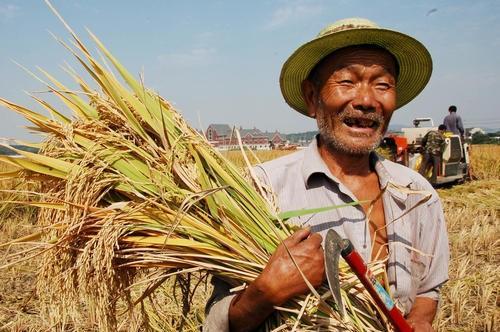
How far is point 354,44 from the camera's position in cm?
187

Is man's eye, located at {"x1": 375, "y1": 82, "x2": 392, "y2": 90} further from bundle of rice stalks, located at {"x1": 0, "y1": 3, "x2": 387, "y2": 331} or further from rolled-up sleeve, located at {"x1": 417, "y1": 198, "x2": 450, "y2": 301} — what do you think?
bundle of rice stalks, located at {"x1": 0, "y1": 3, "x2": 387, "y2": 331}

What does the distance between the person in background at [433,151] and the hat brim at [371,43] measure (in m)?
6.89

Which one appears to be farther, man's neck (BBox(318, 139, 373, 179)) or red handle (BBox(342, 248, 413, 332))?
man's neck (BBox(318, 139, 373, 179))

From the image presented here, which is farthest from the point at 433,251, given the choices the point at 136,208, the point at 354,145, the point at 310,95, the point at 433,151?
the point at 433,151

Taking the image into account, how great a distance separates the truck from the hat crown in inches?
288

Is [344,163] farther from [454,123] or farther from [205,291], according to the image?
[454,123]

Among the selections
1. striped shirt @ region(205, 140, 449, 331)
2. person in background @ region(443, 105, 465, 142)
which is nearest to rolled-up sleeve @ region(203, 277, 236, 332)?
striped shirt @ region(205, 140, 449, 331)

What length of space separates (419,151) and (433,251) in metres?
7.83

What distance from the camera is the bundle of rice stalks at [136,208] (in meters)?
1.39

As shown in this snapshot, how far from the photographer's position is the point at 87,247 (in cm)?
134

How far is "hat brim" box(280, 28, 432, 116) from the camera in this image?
183cm

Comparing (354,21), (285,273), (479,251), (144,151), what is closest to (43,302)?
(144,151)

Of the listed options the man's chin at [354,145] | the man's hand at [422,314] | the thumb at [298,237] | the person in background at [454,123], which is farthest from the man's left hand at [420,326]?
the person in background at [454,123]

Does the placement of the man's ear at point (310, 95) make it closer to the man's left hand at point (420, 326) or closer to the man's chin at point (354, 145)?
the man's chin at point (354, 145)
